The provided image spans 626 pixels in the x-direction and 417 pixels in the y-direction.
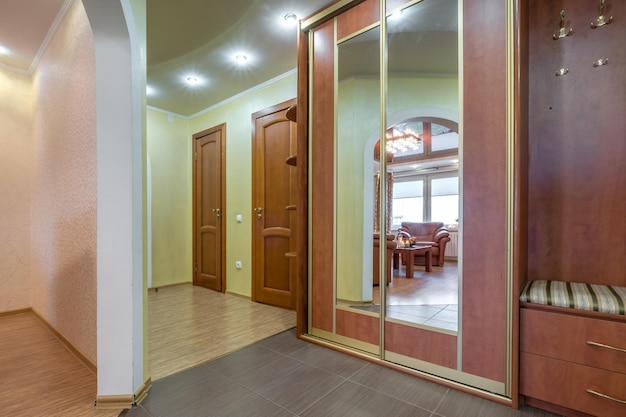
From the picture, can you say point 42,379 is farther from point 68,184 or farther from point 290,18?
point 290,18

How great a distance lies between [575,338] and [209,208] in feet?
13.8

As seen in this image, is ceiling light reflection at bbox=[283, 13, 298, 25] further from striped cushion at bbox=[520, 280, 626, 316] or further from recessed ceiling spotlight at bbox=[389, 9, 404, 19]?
striped cushion at bbox=[520, 280, 626, 316]

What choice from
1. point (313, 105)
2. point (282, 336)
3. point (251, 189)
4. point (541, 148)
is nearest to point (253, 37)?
point (313, 105)

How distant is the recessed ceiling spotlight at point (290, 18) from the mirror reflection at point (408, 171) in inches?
21.0

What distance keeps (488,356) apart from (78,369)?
263 centimetres

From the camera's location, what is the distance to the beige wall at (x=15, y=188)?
3.16 metres

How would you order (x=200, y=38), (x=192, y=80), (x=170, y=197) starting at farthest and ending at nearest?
(x=170, y=197) → (x=192, y=80) → (x=200, y=38)

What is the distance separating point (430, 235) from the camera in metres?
2.16

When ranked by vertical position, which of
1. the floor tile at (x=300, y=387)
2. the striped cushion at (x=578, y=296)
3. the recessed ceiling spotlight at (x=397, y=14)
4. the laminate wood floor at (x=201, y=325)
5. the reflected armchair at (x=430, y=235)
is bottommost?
the laminate wood floor at (x=201, y=325)

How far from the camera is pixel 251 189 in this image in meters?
3.79

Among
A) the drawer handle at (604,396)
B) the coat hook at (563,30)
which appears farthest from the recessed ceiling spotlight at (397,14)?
the drawer handle at (604,396)

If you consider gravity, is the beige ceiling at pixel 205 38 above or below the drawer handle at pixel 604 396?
above

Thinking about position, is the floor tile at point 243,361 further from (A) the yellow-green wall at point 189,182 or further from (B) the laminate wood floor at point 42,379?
(A) the yellow-green wall at point 189,182

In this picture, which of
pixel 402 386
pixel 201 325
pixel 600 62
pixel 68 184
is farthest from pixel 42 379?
pixel 600 62
